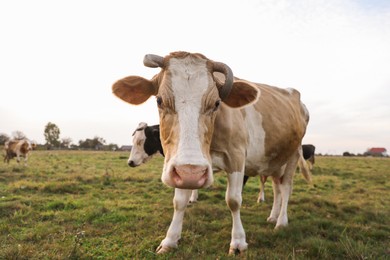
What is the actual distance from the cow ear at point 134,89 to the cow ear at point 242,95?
3.23 ft

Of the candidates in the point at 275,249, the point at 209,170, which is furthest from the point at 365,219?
the point at 209,170

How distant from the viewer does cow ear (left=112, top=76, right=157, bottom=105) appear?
12.9 feet

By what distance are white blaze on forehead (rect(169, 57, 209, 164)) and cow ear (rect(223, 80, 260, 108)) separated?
0.69m

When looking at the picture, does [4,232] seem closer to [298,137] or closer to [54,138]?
[298,137]

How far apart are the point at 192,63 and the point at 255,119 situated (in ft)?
6.37

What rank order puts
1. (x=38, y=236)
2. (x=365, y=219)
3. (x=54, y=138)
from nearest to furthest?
(x=38, y=236)
(x=365, y=219)
(x=54, y=138)

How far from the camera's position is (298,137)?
6121 millimetres

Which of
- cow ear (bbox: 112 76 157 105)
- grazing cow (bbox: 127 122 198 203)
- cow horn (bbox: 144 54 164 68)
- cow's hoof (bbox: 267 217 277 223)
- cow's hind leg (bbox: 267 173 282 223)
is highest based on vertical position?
cow horn (bbox: 144 54 164 68)

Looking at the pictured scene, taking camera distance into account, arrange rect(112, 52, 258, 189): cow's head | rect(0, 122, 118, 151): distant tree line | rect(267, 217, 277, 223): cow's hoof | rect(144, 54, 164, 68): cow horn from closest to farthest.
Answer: rect(112, 52, 258, 189): cow's head, rect(144, 54, 164, 68): cow horn, rect(267, 217, 277, 223): cow's hoof, rect(0, 122, 118, 151): distant tree line

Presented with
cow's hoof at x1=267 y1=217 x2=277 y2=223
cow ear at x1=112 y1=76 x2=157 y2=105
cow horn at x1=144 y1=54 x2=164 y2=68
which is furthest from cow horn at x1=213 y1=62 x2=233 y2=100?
cow's hoof at x1=267 y1=217 x2=277 y2=223

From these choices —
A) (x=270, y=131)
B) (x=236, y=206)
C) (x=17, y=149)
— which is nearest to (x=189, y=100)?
(x=236, y=206)

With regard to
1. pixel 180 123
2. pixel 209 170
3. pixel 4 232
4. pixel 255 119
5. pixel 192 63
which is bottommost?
pixel 4 232

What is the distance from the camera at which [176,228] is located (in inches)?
170

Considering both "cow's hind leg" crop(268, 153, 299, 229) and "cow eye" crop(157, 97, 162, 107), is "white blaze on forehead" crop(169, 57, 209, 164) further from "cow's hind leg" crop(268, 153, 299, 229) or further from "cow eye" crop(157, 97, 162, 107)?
"cow's hind leg" crop(268, 153, 299, 229)
